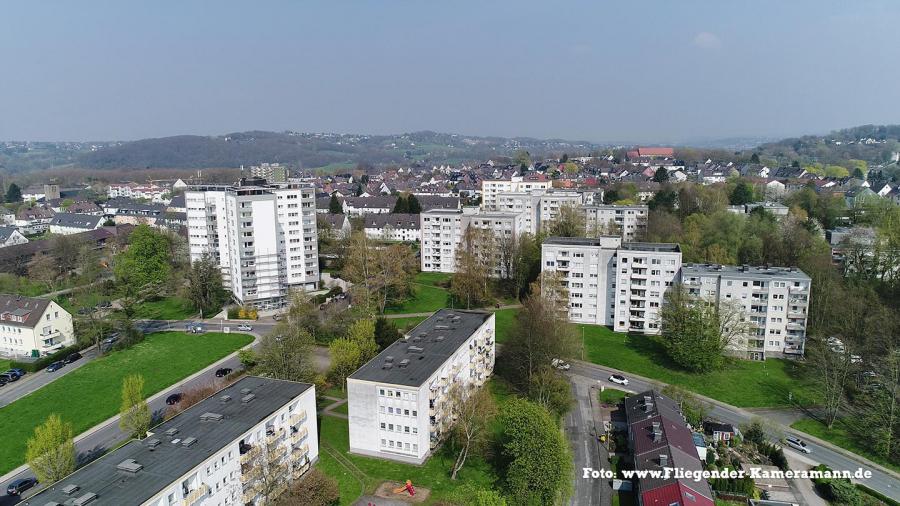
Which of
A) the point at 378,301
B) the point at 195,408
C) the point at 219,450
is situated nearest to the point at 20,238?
the point at 378,301

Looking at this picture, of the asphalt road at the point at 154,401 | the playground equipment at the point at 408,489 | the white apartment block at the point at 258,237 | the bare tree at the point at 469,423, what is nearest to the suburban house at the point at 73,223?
the white apartment block at the point at 258,237

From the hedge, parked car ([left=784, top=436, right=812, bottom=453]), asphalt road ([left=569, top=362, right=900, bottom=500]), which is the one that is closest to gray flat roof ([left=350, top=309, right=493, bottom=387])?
asphalt road ([left=569, top=362, right=900, bottom=500])

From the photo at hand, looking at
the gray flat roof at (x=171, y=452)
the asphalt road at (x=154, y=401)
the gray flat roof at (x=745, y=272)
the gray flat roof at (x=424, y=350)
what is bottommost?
the asphalt road at (x=154, y=401)

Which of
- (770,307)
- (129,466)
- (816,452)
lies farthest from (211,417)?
(770,307)

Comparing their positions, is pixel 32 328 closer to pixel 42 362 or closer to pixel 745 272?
pixel 42 362

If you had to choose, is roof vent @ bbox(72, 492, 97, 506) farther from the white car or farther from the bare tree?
the white car

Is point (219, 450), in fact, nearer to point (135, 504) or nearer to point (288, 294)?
point (135, 504)

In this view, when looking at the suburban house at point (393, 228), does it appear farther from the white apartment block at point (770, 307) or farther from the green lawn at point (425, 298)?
the white apartment block at point (770, 307)
